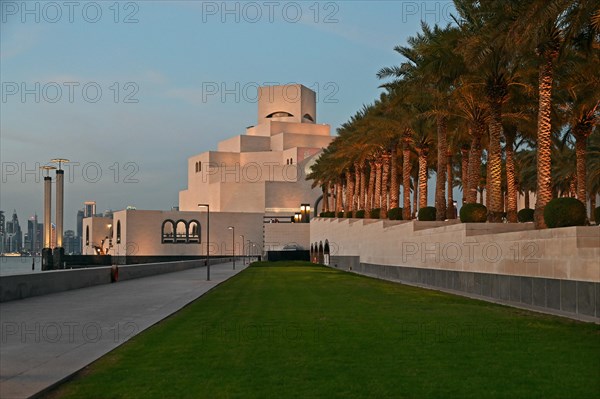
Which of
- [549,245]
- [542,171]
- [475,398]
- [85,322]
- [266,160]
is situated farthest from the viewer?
[266,160]

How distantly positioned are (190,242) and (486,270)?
4070 inches

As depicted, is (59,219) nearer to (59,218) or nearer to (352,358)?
(59,218)

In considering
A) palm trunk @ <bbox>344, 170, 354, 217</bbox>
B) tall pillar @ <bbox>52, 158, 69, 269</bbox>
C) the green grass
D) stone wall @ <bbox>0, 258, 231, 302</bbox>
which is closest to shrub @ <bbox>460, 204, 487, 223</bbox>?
the green grass

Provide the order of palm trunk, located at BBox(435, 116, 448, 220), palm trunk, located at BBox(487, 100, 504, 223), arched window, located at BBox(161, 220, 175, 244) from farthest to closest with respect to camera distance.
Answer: arched window, located at BBox(161, 220, 175, 244) → palm trunk, located at BBox(435, 116, 448, 220) → palm trunk, located at BBox(487, 100, 504, 223)

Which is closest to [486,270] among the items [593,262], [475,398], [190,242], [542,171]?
[542,171]

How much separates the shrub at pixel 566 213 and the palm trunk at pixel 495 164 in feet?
26.7

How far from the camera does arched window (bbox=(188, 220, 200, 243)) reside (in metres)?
126

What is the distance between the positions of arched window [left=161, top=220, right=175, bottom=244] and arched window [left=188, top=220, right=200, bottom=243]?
295cm

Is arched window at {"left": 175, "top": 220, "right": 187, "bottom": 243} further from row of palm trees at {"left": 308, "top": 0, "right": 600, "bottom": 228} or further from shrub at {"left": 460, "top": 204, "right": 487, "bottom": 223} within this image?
shrub at {"left": 460, "top": 204, "right": 487, "bottom": 223}

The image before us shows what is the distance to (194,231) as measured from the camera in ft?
418

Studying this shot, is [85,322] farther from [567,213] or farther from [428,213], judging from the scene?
[428,213]

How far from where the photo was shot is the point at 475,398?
766 cm

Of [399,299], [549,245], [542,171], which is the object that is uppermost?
[542,171]

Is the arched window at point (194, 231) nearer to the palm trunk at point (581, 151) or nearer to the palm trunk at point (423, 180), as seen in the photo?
the palm trunk at point (423, 180)
